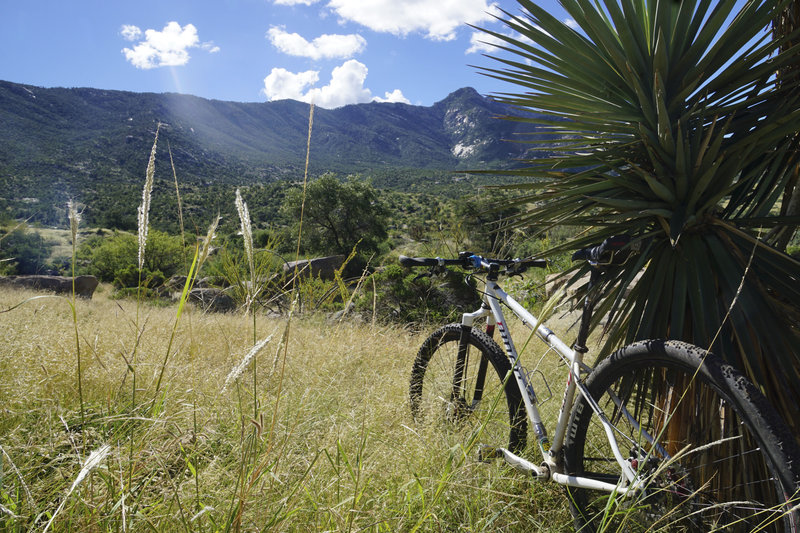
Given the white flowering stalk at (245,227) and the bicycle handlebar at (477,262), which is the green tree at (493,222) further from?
the white flowering stalk at (245,227)

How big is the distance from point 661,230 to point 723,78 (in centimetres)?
89

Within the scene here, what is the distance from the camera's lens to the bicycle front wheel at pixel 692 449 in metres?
1.08

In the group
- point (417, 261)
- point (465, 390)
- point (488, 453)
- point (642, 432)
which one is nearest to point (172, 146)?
point (417, 261)

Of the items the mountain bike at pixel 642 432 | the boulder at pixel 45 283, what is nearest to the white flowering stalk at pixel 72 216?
the mountain bike at pixel 642 432

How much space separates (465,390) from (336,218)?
2469 centimetres

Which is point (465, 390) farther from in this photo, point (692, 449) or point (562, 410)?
point (692, 449)

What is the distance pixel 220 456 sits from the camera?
1.82 metres

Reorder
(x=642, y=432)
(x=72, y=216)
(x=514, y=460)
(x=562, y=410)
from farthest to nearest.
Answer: (x=514, y=460), (x=562, y=410), (x=642, y=432), (x=72, y=216)

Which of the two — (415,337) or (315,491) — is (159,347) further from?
(415,337)

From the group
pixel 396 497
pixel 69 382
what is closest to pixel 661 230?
pixel 396 497

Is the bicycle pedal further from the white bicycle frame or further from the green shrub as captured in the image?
the green shrub

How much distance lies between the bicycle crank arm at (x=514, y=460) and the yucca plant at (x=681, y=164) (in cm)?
70

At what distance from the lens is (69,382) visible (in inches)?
83.7

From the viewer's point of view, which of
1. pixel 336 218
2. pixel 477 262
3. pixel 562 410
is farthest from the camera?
pixel 336 218
